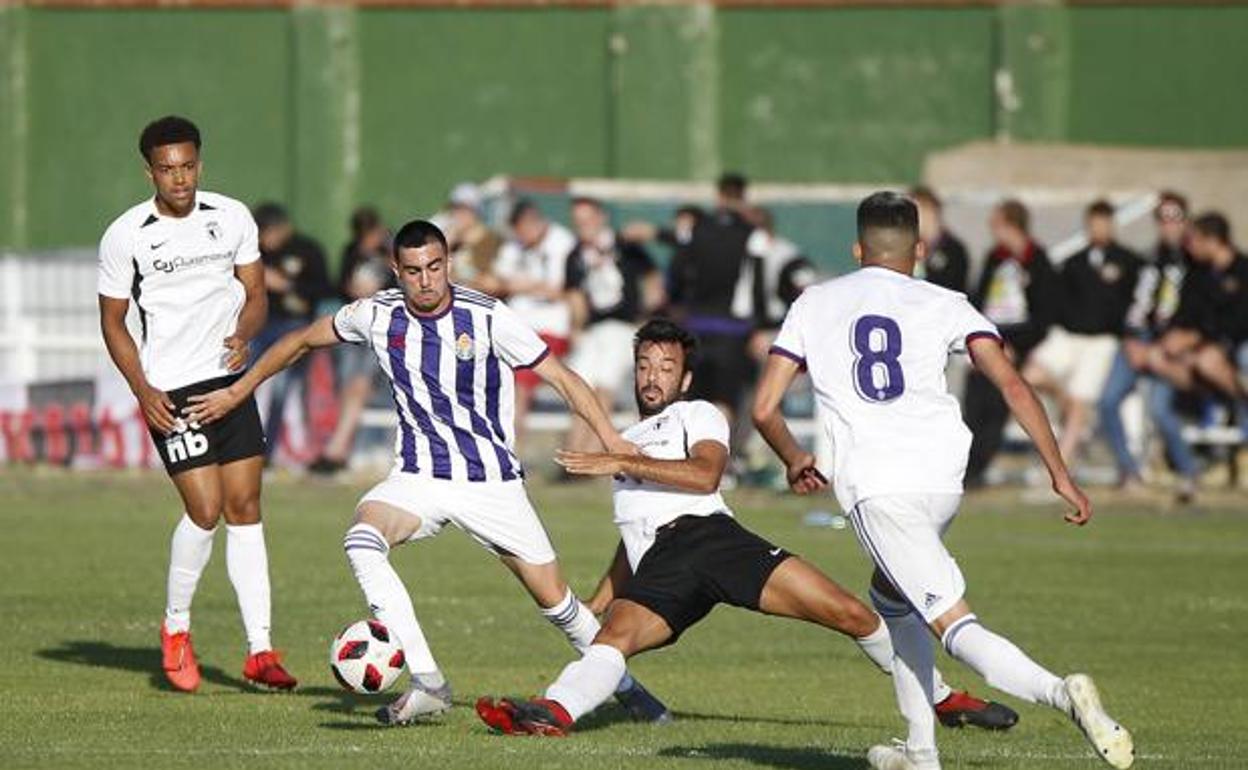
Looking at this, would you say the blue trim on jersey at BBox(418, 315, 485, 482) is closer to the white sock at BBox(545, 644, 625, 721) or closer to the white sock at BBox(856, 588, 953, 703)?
the white sock at BBox(545, 644, 625, 721)

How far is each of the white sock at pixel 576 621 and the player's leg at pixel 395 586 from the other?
596 mm

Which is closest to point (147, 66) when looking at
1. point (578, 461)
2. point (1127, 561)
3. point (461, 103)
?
point (461, 103)

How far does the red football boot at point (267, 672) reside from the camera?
11.9m

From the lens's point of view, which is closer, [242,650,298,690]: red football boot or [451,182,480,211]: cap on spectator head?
[242,650,298,690]: red football boot

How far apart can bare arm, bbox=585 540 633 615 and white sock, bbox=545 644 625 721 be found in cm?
69

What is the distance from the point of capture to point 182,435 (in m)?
12.0

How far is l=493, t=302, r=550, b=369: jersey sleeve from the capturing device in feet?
36.0

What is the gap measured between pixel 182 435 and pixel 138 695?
3.78 ft

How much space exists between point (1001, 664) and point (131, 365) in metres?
4.55

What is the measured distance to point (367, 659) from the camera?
10.8 m

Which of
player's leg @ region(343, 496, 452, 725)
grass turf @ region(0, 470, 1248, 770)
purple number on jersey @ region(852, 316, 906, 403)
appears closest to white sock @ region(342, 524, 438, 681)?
player's leg @ region(343, 496, 452, 725)

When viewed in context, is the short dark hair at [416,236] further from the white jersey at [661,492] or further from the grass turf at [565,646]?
the grass turf at [565,646]

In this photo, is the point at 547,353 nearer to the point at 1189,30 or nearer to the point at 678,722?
the point at 678,722

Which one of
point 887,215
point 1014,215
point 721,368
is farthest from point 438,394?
point 1014,215
